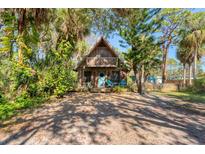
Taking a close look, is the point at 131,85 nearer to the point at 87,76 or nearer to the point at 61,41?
the point at 87,76

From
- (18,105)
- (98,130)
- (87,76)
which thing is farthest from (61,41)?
(98,130)

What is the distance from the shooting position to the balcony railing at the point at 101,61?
1652cm

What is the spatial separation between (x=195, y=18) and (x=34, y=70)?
685 inches

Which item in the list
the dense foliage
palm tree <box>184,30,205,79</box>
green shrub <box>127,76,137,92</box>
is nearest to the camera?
the dense foliage

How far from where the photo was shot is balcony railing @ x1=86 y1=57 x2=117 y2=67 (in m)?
16.5

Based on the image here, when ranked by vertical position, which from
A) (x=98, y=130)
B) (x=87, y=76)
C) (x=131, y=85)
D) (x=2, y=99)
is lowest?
(x=98, y=130)

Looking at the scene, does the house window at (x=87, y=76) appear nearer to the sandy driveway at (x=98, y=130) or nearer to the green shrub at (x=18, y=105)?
the green shrub at (x=18, y=105)

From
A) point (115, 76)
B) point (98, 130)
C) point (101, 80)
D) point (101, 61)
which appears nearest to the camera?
point (98, 130)

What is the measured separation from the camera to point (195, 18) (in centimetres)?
1853

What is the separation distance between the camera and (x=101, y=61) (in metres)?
16.7

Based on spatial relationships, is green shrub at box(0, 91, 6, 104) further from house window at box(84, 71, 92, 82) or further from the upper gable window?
the upper gable window

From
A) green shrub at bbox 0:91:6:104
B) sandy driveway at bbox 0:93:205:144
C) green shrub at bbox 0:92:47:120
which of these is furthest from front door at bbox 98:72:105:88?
sandy driveway at bbox 0:93:205:144
